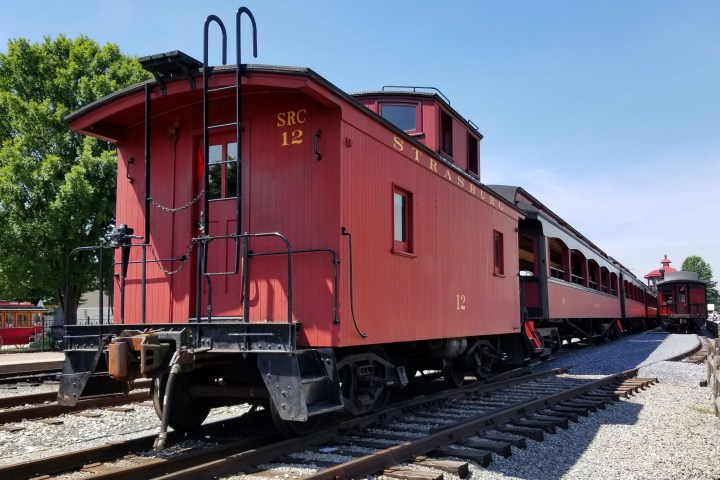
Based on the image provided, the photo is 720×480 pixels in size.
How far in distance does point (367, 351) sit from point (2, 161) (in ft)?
54.8

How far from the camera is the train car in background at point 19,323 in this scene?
86.2ft

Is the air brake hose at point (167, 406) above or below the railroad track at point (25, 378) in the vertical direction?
above

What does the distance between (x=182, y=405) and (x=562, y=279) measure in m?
11.0

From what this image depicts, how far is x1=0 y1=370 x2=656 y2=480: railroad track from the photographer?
4707mm

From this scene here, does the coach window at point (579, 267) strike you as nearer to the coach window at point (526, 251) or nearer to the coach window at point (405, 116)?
the coach window at point (526, 251)

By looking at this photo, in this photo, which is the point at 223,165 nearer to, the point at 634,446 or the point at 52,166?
the point at 634,446

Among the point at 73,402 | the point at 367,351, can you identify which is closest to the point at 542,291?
→ the point at 367,351

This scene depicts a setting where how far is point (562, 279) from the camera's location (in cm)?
1498

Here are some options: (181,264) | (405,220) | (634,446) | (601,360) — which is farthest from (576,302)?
(181,264)

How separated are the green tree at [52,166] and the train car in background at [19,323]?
24.6ft

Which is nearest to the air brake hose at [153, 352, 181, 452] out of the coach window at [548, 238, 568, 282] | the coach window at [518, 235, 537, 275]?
the coach window at [518, 235, 537, 275]

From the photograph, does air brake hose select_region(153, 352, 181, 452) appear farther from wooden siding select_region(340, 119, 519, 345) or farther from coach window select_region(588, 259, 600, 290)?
coach window select_region(588, 259, 600, 290)

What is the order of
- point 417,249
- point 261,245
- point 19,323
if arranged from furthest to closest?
point 19,323 < point 417,249 < point 261,245

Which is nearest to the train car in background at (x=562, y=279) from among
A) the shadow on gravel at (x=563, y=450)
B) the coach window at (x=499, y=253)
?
the coach window at (x=499, y=253)
